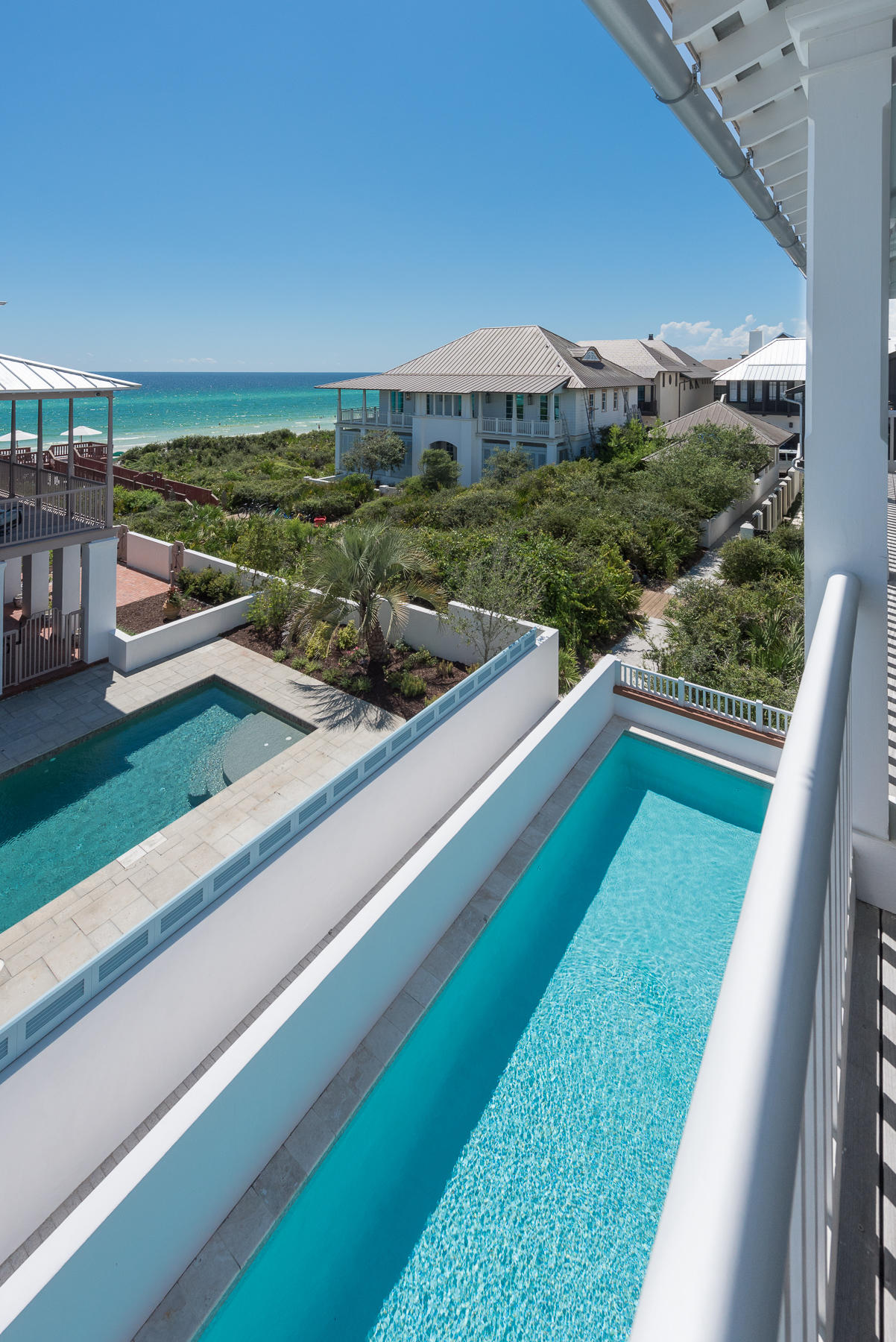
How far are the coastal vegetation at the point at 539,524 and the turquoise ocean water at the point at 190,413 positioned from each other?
40.9 m

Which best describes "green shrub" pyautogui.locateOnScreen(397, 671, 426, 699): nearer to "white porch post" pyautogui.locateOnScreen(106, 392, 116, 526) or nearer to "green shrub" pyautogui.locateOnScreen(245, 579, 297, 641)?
"green shrub" pyautogui.locateOnScreen(245, 579, 297, 641)

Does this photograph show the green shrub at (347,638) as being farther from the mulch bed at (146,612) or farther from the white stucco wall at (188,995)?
the white stucco wall at (188,995)

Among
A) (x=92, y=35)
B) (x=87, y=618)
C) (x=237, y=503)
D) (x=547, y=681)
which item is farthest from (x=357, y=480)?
(x=547, y=681)

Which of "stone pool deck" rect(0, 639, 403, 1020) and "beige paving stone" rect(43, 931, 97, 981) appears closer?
"beige paving stone" rect(43, 931, 97, 981)

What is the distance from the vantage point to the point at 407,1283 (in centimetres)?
443

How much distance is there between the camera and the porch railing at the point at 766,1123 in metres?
0.61

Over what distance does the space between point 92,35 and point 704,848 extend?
23.1m

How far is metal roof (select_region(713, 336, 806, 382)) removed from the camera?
2239 centimetres

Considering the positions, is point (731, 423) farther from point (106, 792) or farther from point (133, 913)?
point (133, 913)

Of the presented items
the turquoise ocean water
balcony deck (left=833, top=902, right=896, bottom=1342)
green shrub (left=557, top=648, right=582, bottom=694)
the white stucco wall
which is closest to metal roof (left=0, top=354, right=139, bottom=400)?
the white stucco wall

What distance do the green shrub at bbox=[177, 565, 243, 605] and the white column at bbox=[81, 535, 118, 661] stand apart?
230 cm

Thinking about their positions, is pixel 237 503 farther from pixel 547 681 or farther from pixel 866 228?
pixel 866 228

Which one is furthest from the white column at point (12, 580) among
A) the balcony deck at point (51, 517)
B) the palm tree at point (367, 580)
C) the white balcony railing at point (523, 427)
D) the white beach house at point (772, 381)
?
the white balcony railing at point (523, 427)

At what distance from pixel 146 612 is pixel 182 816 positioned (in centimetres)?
719
